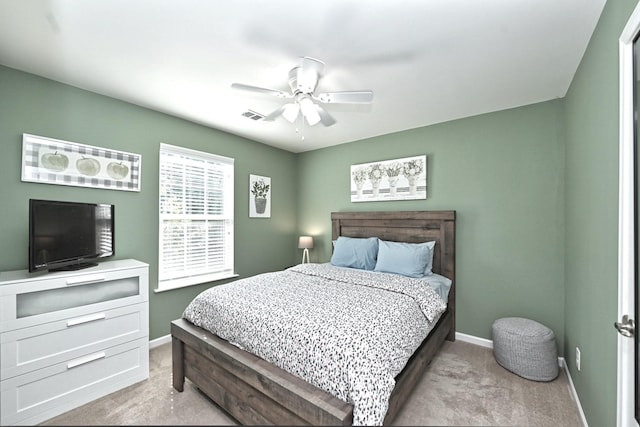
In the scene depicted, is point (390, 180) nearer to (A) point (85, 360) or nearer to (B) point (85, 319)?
(B) point (85, 319)

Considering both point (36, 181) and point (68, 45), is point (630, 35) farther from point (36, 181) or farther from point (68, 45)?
point (36, 181)

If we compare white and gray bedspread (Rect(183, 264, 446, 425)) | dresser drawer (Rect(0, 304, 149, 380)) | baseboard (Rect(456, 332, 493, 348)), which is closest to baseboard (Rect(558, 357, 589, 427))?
baseboard (Rect(456, 332, 493, 348))

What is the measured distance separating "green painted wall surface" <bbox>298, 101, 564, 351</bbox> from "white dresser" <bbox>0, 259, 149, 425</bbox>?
306 cm

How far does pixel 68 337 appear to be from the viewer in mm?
2037

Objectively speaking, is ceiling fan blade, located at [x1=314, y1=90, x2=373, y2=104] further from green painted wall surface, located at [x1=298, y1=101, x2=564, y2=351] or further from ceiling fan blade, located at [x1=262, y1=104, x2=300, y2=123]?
green painted wall surface, located at [x1=298, y1=101, x2=564, y2=351]

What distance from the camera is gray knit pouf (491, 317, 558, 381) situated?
2414mm

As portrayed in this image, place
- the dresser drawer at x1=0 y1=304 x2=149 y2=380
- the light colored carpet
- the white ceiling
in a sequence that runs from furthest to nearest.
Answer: the dresser drawer at x1=0 y1=304 x2=149 y2=380, the white ceiling, the light colored carpet

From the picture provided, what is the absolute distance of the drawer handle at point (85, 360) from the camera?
2.03m

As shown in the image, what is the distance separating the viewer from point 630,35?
132cm

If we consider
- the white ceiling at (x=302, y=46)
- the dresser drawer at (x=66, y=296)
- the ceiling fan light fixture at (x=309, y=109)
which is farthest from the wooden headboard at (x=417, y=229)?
the dresser drawer at (x=66, y=296)

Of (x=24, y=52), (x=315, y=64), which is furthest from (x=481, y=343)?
(x=24, y=52)

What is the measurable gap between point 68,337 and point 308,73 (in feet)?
8.27

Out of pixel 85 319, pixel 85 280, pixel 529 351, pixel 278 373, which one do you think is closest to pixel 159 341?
pixel 85 319

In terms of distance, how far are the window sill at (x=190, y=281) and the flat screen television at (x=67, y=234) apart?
0.71 m
